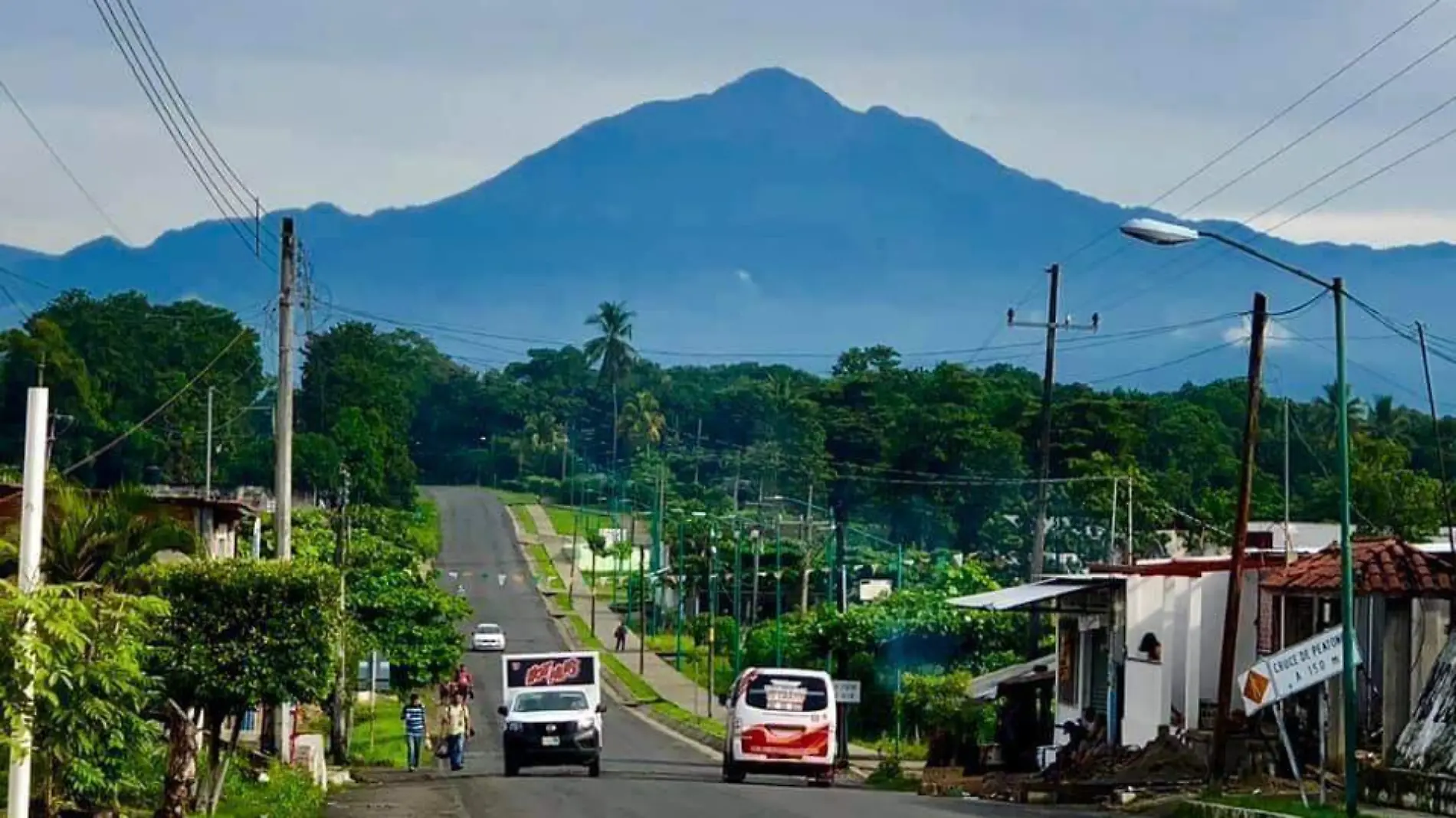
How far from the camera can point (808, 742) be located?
38000mm

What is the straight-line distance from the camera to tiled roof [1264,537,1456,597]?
103 ft

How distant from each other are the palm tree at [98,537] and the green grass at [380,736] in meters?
20.2

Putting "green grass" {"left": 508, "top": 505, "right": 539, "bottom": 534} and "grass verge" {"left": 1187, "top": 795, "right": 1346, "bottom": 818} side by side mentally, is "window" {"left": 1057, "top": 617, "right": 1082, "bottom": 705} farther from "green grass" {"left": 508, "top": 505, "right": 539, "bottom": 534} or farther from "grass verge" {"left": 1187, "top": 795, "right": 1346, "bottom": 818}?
"green grass" {"left": 508, "top": 505, "right": 539, "bottom": 534}

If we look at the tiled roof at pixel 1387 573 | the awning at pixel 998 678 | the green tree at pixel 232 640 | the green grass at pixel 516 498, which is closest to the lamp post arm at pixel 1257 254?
the tiled roof at pixel 1387 573

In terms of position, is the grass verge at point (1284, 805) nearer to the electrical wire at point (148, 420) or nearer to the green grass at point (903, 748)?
the electrical wire at point (148, 420)

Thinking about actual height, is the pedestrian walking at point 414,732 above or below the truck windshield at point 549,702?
below

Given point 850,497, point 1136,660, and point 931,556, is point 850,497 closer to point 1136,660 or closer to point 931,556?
point 931,556

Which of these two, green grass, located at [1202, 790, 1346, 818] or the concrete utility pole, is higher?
the concrete utility pole

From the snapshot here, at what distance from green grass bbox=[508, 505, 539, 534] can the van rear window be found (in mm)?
102622

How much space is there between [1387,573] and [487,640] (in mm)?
62761

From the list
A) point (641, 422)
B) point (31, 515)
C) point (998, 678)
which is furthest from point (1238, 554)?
point (641, 422)

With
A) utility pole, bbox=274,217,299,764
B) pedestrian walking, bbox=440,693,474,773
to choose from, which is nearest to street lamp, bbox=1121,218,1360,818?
utility pole, bbox=274,217,299,764

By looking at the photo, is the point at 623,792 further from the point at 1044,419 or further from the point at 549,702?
the point at 1044,419

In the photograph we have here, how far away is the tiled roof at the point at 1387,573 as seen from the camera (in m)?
31.4
